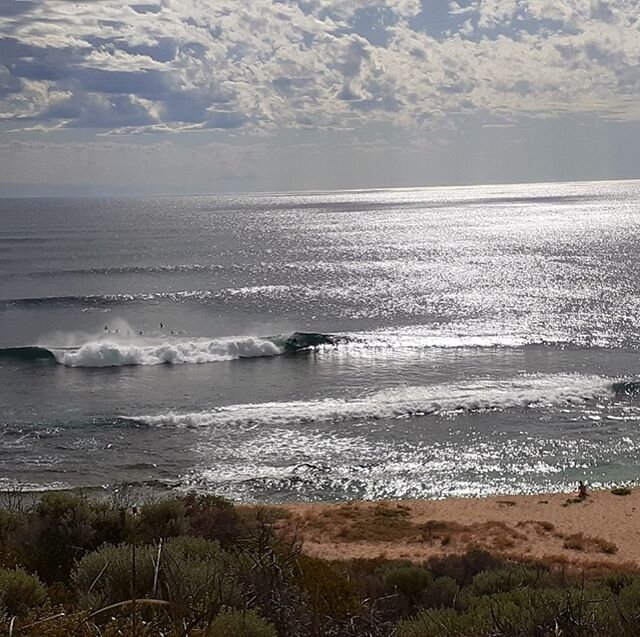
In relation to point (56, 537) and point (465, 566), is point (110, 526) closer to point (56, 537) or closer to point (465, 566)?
point (56, 537)

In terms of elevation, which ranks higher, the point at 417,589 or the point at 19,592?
the point at 19,592

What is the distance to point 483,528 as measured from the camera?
61.3ft

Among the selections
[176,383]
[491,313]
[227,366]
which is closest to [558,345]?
[491,313]

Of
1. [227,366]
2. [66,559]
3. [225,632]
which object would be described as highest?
[225,632]

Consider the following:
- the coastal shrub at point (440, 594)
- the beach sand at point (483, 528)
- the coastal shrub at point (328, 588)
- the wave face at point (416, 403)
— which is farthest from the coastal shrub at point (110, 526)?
the wave face at point (416, 403)

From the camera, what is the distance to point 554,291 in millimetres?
62156

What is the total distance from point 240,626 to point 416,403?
26.6 meters

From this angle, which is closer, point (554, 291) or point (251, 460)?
point (251, 460)

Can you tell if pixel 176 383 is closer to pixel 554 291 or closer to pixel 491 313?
pixel 491 313

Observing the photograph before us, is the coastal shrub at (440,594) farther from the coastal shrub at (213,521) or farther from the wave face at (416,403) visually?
the wave face at (416,403)

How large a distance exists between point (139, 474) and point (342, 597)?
16324mm

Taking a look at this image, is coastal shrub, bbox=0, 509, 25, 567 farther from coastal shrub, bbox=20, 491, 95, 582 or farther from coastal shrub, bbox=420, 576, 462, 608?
coastal shrub, bbox=420, 576, 462, 608

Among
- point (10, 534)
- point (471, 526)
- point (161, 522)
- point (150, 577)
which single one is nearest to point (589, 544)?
point (471, 526)

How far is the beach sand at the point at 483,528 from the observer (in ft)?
56.2
